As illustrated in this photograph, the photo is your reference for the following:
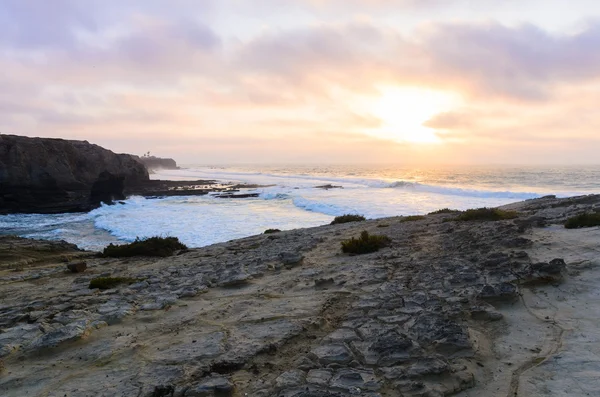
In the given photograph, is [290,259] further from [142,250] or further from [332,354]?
[142,250]

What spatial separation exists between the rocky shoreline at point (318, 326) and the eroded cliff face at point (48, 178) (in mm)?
40152

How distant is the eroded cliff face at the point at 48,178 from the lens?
145 feet

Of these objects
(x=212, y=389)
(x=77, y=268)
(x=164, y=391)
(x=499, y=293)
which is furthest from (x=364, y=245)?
(x=77, y=268)

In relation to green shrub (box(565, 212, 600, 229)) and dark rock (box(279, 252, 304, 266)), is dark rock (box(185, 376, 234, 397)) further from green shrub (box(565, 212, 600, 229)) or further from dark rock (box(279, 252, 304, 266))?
green shrub (box(565, 212, 600, 229))

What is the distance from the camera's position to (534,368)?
171 inches

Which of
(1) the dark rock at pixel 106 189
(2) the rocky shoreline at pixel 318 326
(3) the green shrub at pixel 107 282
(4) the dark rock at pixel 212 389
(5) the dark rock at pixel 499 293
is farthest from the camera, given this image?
(1) the dark rock at pixel 106 189

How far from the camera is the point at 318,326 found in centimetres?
572

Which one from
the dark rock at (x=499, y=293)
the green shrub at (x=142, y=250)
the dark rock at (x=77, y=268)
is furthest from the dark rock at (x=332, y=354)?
the green shrub at (x=142, y=250)

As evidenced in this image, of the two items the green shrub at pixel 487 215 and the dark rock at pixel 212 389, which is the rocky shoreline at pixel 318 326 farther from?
the green shrub at pixel 487 215

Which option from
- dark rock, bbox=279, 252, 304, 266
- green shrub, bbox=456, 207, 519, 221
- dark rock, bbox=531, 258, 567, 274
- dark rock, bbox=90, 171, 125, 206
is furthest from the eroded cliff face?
dark rock, bbox=531, 258, 567, 274

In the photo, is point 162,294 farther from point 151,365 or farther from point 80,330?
point 151,365

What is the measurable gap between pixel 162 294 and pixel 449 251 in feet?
21.8

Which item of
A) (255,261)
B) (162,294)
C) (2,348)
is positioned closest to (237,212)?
(255,261)

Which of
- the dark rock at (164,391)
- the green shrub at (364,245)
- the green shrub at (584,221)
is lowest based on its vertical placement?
the dark rock at (164,391)
